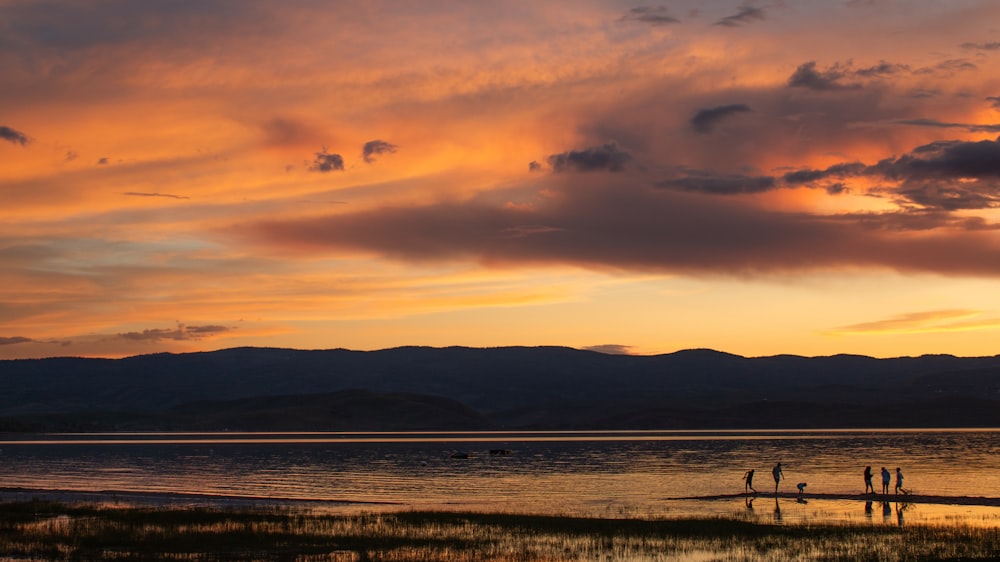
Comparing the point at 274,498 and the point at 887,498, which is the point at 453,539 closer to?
the point at 887,498

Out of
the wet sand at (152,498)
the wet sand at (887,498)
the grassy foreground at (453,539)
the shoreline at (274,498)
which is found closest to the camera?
the grassy foreground at (453,539)

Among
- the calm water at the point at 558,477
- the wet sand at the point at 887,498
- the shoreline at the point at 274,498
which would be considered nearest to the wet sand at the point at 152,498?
the shoreline at the point at 274,498

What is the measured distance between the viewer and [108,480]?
3910 inches

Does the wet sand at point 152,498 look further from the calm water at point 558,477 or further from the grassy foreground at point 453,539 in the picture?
the grassy foreground at point 453,539

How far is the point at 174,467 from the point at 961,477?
81662 millimetres

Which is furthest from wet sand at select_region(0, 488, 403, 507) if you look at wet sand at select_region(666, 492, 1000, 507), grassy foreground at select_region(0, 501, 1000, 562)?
wet sand at select_region(666, 492, 1000, 507)

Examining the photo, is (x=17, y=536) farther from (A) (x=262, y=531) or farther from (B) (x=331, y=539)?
(B) (x=331, y=539)

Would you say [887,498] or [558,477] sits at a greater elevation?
[887,498]

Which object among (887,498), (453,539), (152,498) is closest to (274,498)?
(152,498)

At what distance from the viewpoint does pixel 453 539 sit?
46125 mm

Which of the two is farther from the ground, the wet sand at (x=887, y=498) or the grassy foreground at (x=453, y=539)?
the grassy foreground at (x=453, y=539)

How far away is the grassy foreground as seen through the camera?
4000 cm

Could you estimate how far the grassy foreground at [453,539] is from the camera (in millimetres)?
40000

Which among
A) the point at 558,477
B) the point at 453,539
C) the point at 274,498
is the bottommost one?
the point at 558,477
